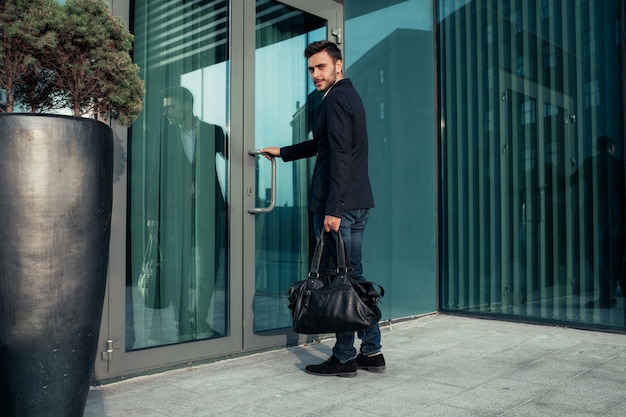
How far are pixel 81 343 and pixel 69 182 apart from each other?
461 millimetres

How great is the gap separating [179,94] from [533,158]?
8.51ft

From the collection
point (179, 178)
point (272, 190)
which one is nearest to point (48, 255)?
point (179, 178)

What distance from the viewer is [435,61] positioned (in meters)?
4.99

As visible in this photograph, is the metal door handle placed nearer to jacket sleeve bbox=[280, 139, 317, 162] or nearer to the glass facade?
jacket sleeve bbox=[280, 139, 317, 162]

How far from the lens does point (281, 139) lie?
3773 mm

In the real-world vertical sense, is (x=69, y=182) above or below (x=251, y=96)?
below

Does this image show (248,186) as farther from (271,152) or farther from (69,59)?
(69,59)

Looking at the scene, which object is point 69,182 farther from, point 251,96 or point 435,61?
point 435,61

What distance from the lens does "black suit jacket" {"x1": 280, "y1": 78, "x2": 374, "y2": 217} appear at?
9.29 feet

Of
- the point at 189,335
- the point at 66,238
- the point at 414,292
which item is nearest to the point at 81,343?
the point at 66,238

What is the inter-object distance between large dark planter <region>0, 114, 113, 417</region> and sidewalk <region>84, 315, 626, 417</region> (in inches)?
29.0

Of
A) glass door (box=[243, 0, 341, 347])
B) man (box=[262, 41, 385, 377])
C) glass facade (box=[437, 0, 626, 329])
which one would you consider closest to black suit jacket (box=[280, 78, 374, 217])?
man (box=[262, 41, 385, 377])

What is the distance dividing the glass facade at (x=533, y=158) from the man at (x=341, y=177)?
1869 mm

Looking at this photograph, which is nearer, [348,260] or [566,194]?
[348,260]
